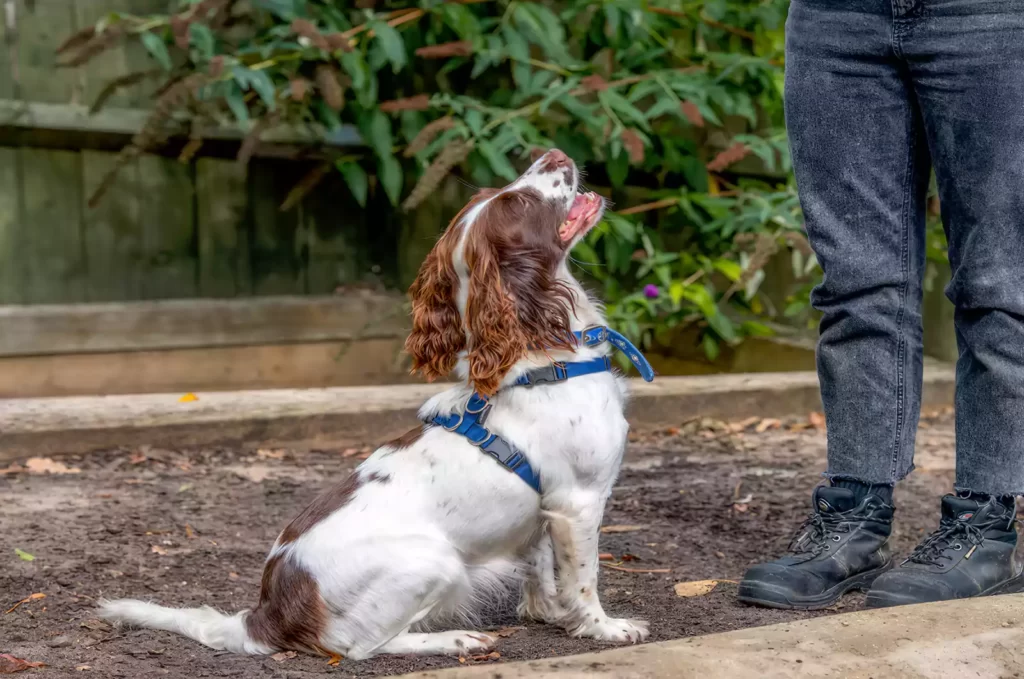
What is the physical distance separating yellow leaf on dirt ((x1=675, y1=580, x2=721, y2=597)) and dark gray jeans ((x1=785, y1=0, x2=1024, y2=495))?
0.41 m

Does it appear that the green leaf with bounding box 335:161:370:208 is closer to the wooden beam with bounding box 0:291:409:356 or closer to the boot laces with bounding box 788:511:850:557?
the wooden beam with bounding box 0:291:409:356

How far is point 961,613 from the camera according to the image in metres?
2.01

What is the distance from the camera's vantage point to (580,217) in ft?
8.46

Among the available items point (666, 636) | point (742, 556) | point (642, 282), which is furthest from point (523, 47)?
point (666, 636)

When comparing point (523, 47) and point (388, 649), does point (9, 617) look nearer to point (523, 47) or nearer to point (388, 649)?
point (388, 649)

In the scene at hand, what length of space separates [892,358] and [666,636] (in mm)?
870

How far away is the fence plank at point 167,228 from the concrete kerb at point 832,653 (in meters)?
4.26

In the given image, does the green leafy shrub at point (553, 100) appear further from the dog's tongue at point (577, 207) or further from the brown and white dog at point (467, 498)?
the brown and white dog at point (467, 498)

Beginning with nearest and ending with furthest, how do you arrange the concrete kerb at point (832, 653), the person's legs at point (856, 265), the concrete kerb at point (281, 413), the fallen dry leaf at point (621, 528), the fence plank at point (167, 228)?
the concrete kerb at point (832, 653), the person's legs at point (856, 265), the fallen dry leaf at point (621, 528), the concrete kerb at point (281, 413), the fence plank at point (167, 228)

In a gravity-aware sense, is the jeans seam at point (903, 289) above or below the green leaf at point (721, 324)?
above

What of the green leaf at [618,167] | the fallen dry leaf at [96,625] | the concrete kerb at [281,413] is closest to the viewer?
the fallen dry leaf at [96,625]

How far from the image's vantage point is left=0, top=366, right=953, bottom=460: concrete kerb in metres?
Answer: 4.03

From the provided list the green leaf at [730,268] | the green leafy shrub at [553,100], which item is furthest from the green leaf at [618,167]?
the green leaf at [730,268]

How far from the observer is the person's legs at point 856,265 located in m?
2.54
